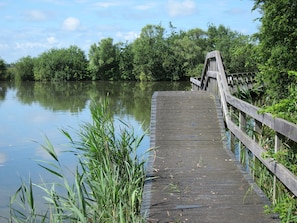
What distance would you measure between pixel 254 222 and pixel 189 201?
82 cm

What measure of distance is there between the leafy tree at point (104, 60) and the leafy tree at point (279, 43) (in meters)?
60.3

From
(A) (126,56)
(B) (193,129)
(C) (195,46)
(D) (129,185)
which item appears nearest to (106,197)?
(D) (129,185)

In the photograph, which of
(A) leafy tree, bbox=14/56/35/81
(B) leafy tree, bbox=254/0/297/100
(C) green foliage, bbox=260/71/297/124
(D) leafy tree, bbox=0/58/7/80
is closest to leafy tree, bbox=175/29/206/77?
(A) leafy tree, bbox=14/56/35/81

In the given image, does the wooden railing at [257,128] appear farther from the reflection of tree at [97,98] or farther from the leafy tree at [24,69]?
the leafy tree at [24,69]

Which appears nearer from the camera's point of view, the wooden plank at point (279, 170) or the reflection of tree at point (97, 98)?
the wooden plank at point (279, 170)

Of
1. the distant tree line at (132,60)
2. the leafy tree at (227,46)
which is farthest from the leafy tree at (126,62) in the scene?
the leafy tree at (227,46)

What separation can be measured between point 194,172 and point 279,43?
2957 mm

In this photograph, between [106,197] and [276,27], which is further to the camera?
[276,27]

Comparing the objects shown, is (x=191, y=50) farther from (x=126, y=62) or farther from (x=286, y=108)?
(x=286, y=108)

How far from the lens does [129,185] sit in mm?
4746

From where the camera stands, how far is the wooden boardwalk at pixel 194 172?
4066 millimetres

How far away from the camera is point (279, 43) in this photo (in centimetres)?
696

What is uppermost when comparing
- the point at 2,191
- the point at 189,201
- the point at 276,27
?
the point at 276,27

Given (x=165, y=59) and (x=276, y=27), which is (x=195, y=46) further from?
(x=276, y=27)
